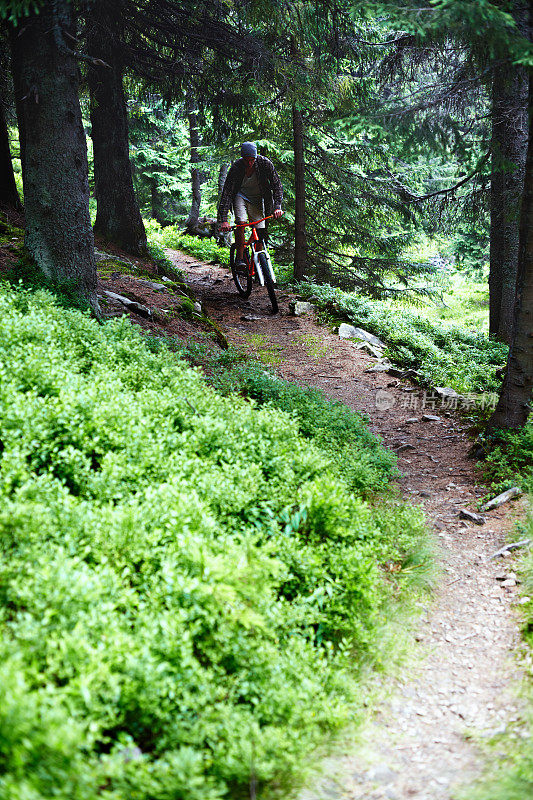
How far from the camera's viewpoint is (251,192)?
36.5ft

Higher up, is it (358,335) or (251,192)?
(251,192)

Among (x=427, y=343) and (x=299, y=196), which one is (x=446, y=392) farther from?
(x=299, y=196)

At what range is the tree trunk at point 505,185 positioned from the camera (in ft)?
25.2

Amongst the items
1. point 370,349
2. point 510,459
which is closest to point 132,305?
point 370,349

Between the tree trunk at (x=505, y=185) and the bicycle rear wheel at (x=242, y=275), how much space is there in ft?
15.8

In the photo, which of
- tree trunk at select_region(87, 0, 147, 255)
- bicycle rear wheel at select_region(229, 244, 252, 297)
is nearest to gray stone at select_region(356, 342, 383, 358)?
bicycle rear wheel at select_region(229, 244, 252, 297)

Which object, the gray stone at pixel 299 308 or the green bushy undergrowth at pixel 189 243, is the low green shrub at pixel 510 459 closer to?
the gray stone at pixel 299 308

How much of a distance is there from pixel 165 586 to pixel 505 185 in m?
9.68

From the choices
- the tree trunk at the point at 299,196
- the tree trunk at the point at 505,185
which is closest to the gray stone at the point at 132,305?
the tree trunk at the point at 505,185

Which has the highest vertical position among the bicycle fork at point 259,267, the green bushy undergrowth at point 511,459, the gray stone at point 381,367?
the bicycle fork at point 259,267

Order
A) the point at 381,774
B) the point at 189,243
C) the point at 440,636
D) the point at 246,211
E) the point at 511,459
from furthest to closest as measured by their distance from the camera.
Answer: the point at 189,243 → the point at 246,211 → the point at 511,459 → the point at 440,636 → the point at 381,774

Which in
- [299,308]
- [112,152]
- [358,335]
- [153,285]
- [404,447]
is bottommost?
[404,447]

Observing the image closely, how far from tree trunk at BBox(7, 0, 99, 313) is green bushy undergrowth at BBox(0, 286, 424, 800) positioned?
80.7 inches

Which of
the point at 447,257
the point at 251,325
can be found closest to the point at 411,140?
the point at 251,325
